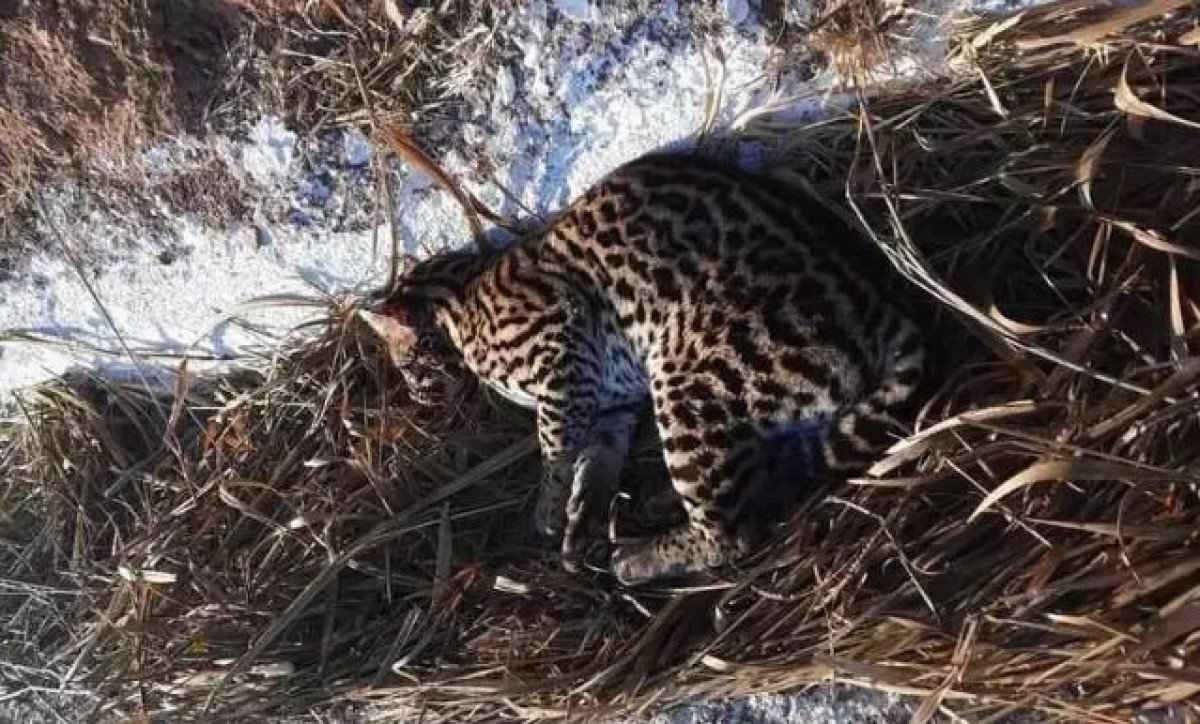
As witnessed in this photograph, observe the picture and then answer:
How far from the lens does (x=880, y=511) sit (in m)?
3.34

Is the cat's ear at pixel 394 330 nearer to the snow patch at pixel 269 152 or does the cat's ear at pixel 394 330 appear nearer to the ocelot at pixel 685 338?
the ocelot at pixel 685 338

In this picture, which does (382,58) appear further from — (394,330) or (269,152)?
(394,330)

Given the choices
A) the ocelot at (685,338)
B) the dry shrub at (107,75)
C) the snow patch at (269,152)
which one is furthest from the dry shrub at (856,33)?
the dry shrub at (107,75)

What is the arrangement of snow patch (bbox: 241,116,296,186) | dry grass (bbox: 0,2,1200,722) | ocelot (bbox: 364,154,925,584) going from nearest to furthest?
dry grass (bbox: 0,2,1200,722)
ocelot (bbox: 364,154,925,584)
snow patch (bbox: 241,116,296,186)

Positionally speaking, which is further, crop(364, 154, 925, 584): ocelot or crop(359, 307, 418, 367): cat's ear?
crop(359, 307, 418, 367): cat's ear

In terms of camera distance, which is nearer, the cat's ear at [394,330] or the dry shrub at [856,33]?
the dry shrub at [856,33]

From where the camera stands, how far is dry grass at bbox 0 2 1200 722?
3.08m

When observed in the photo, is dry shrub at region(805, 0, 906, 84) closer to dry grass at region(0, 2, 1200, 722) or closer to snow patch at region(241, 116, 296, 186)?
dry grass at region(0, 2, 1200, 722)

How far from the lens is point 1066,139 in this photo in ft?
10.7

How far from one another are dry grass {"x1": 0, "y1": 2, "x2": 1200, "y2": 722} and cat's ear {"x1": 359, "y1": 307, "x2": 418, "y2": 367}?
126mm

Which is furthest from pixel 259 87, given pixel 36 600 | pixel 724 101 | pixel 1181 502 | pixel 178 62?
pixel 1181 502

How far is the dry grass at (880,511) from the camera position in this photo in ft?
10.1

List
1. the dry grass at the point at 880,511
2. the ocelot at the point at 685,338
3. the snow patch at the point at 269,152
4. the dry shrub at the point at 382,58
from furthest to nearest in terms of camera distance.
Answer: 1. the snow patch at the point at 269,152
2. the dry shrub at the point at 382,58
3. the ocelot at the point at 685,338
4. the dry grass at the point at 880,511

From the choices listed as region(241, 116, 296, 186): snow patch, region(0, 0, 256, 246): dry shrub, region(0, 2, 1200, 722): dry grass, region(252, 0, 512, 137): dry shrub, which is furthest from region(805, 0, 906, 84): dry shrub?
region(0, 0, 256, 246): dry shrub
